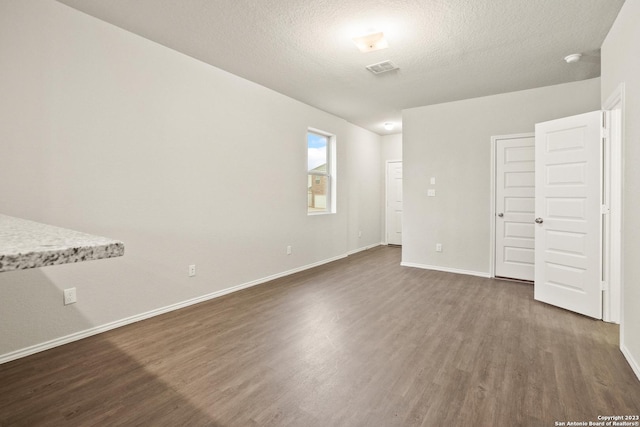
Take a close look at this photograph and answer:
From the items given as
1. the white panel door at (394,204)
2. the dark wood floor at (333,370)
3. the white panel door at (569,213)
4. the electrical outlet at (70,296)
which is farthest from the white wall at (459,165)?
the electrical outlet at (70,296)

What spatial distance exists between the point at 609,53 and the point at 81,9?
14.9ft

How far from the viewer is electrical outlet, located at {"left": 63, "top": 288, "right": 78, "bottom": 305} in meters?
2.57

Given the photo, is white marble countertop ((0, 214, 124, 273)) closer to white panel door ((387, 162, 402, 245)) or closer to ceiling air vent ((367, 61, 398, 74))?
ceiling air vent ((367, 61, 398, 74))

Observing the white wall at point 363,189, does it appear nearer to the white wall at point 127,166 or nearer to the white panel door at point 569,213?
the white wall at point 127,166

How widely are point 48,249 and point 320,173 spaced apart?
5.13 m

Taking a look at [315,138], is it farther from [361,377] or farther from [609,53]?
[361,377]

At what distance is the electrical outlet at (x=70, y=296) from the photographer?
257 cm

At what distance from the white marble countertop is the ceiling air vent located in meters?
3.52

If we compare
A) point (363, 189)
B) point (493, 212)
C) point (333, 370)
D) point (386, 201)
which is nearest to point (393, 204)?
point (386, 201)

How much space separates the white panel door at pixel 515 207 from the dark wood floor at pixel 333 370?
1167 millimetres

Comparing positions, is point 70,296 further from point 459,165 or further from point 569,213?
point 459,165

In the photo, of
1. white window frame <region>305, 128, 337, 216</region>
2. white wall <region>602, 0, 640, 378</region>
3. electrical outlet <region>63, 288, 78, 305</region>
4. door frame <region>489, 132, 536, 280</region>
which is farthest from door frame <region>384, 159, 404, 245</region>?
electrical outlet <region>63, 288, 78, 305</region>

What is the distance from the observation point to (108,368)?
2.20 m

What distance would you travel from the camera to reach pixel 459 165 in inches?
195
